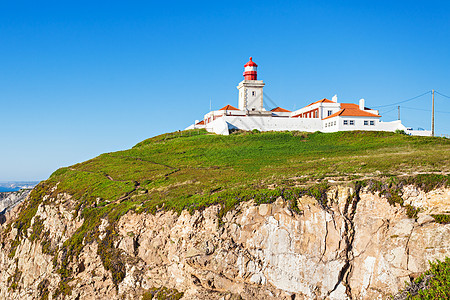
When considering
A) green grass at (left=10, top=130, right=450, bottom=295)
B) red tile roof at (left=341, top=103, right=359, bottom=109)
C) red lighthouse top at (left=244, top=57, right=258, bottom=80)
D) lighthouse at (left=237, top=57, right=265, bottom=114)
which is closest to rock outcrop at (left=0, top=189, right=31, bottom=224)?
green grass at (left=10, top=130, right=450, bottom=295)

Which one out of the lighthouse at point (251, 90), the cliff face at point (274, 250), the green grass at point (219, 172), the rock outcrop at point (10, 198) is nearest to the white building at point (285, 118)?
the lighthouse at point (251, 90)

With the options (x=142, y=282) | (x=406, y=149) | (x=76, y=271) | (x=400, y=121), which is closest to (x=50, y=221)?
(x=76, y=271)

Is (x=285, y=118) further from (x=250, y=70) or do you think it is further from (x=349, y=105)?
(x=250, y=70)

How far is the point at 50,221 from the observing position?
35719 mm

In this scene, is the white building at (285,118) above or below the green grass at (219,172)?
above

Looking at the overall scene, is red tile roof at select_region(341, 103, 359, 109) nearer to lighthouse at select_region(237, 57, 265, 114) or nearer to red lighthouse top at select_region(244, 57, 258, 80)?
lighthouse at select_region(237, 57, 265, 114)

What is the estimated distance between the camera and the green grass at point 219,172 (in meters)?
26.5

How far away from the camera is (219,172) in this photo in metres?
35.9

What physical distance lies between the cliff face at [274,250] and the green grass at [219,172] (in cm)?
60

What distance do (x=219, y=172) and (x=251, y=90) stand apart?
97.4 ft

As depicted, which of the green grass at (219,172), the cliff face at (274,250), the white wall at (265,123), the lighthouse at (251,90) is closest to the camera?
the cliff face at (274,250)

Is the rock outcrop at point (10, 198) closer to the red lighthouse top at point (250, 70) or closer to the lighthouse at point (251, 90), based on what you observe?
the lighthouse at point (251, 90)

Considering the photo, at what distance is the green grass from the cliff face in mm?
595

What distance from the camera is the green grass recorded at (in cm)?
2652
